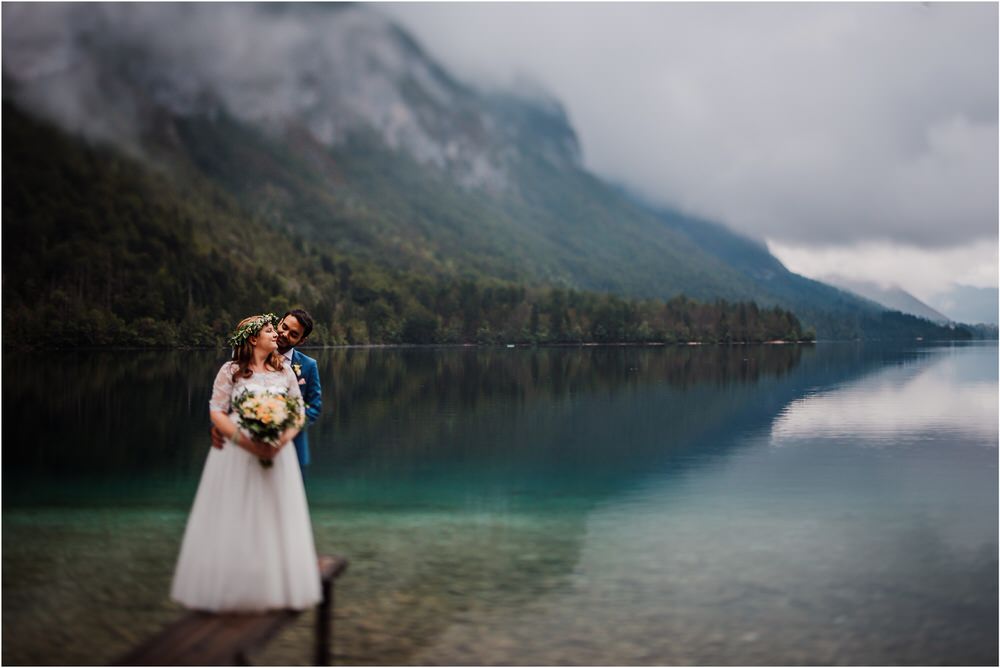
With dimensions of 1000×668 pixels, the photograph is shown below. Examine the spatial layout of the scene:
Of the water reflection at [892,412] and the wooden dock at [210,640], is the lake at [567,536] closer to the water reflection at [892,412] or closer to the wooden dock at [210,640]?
the water reflection at [892,412]

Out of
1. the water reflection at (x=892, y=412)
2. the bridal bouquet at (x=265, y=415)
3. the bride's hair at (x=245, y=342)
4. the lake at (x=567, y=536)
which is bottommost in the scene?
the lake at (x=567, y=536)

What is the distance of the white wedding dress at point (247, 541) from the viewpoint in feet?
27.7

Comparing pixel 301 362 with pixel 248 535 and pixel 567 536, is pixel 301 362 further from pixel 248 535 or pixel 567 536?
pixel 567 536

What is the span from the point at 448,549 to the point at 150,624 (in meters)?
6.06

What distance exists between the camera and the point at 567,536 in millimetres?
17625

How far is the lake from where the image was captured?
11000mm

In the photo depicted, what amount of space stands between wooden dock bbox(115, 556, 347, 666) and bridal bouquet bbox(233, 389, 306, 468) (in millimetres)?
1530

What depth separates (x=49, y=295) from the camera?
187 m

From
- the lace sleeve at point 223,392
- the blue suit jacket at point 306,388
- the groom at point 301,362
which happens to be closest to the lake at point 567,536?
the blue suit jacket at point 306,388

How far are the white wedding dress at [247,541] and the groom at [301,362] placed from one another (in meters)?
0.73

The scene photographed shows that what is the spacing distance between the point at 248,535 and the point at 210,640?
52.4 inches

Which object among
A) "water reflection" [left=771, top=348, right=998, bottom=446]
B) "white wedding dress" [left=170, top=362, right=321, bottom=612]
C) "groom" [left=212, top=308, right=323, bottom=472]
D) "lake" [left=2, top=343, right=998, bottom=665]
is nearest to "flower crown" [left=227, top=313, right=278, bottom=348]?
"groom" [left=212, top=308, right=323, bottom=472]

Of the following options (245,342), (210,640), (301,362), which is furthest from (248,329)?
(210,640)

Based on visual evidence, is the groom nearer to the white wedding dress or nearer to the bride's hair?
the bride's hair
